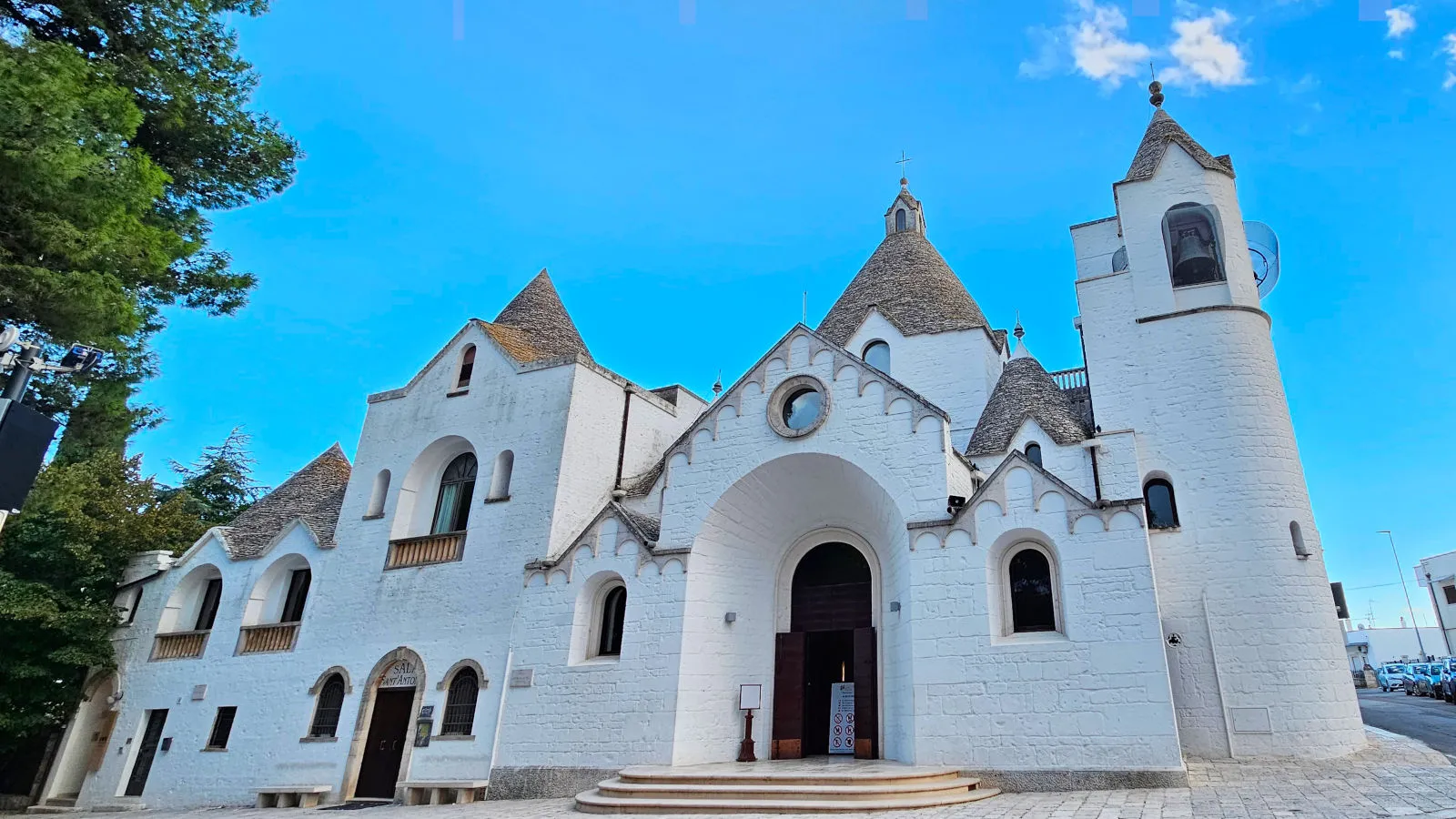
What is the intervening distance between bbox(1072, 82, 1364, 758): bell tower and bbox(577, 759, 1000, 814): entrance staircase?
5.45 meters

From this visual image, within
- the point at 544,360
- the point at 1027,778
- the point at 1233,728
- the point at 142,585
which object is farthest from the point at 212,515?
the point at 1233,728

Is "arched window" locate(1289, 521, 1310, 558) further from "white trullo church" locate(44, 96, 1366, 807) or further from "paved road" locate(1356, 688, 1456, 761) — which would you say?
"paved road" locate(1356, 688, 1456, 761)

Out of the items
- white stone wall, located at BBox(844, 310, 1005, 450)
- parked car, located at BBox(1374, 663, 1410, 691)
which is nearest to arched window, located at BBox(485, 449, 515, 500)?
white stone wall, located at BBox(844, 310, 1005, 450)

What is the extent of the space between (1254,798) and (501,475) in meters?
14.5

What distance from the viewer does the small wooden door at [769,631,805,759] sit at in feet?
49.4

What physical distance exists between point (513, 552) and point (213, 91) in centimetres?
1057

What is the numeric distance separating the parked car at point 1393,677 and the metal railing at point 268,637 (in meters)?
46.8

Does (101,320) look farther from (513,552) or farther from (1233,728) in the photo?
(1233,728)

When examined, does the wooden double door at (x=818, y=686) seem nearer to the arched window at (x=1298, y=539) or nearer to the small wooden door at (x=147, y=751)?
the arched window at (x=1298, y=539)

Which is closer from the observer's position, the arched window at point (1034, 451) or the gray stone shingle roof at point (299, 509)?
the arched window at point (1034, 451)

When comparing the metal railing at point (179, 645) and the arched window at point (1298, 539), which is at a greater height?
the arched window at point (1298, 539)

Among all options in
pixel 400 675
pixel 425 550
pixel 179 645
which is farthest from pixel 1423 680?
pixel 179 645

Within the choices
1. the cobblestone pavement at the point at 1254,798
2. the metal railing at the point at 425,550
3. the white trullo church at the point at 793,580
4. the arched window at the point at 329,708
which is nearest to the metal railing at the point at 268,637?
the white trullo church at the point at 793,580

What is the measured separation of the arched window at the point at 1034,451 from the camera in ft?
53.5
